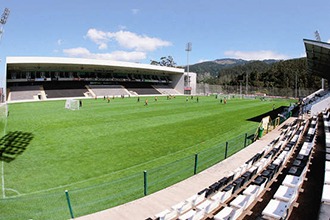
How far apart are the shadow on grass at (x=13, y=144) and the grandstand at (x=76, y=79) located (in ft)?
106

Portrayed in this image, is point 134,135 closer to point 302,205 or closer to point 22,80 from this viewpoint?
point 302,205

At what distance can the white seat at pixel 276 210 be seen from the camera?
586 centimetres

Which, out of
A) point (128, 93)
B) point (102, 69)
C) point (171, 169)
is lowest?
point (171, 169)

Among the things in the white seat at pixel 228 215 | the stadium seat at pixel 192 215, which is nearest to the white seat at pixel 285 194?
the white seat at pixel 228 215

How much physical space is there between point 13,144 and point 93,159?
21.3 feet

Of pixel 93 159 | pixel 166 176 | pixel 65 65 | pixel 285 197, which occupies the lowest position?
pixel 166 176

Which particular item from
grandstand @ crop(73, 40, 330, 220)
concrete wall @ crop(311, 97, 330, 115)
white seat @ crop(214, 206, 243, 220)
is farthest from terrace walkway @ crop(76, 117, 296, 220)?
concrete wall @ crop(311, 97, 330, 115)

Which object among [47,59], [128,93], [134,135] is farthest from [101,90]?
[134,135]

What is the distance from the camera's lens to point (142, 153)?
13.5m

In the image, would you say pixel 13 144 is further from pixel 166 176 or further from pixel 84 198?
pixel 166 176

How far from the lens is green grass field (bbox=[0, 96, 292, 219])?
8.27 meters

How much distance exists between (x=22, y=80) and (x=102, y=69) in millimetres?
19977

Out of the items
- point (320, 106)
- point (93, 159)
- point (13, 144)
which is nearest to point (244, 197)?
Result: point (93, 159)

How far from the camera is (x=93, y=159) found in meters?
12.5
